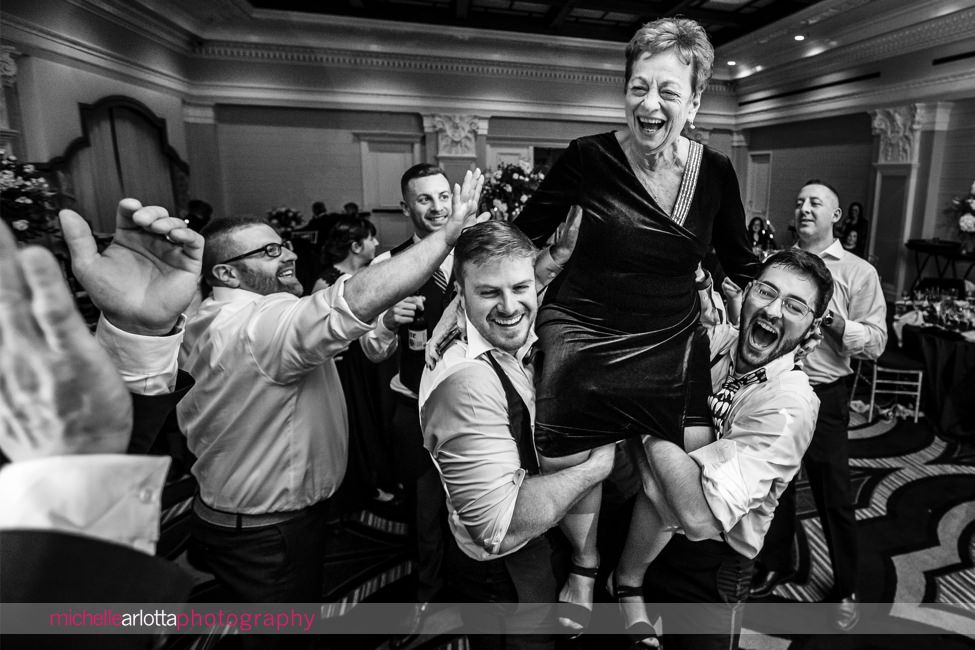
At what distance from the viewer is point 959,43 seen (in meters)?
6.11

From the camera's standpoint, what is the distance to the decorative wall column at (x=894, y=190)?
6.92 meters

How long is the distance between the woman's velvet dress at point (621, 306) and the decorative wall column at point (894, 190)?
25.1 ft

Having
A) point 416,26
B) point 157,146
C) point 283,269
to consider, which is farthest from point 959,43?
point 157,146

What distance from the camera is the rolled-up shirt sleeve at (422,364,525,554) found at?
108 cm

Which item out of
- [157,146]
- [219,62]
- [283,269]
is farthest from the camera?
[219,62]

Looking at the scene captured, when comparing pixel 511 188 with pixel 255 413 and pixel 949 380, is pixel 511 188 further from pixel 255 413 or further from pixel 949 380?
pixel 949 380

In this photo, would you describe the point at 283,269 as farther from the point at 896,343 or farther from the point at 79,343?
the point at 896,343

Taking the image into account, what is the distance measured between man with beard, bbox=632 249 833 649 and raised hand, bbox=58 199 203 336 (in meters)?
0.97

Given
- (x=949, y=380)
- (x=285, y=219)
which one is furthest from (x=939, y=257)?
(x=285, y=219)

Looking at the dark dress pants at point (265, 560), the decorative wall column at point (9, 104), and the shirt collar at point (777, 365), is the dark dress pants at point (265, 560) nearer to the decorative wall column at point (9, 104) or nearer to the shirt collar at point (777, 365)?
the shirt collar at point (777, 365)

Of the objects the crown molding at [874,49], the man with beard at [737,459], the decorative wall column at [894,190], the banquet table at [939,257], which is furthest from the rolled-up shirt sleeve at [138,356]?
the decorative wall column at [894,190]

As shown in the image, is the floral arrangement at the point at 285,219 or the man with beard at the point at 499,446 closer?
the man with beard at the point at 499,446

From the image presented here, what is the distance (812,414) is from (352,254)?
8.58ft

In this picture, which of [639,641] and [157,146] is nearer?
[639,641]
